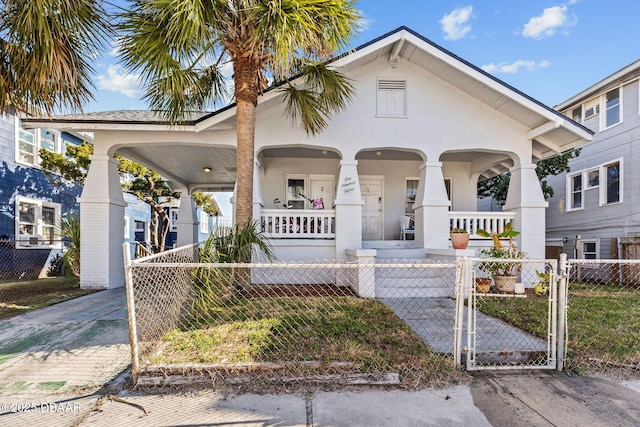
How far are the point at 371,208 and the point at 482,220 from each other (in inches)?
133

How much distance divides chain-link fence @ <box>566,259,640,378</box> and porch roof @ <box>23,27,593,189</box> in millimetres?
3838

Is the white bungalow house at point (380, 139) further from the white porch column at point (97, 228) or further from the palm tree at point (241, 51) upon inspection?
the palm tree at point (241, 51)

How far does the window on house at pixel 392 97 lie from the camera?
27.4 feet

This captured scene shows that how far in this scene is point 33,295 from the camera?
7043 millimetres

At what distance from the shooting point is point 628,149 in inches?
411

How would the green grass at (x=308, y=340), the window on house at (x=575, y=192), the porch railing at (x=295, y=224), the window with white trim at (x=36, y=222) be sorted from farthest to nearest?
1. the window on house at (x=575, y=192)
2. the window with white trim at (x=36, y=222)
3. the porch railing at (x=295, y=224)
4. the green grass at (x=308, y=340)

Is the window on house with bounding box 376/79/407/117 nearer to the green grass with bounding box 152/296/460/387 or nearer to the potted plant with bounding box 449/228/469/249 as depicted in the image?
the potted plant with bounding box 449/228/469/249

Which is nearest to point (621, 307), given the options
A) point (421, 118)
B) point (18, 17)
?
point (421, 118)

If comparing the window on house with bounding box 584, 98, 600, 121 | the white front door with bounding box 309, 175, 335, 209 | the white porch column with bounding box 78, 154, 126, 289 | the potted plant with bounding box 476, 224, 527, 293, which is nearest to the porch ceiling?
the white porch column with bounding box 78, 154, 126, 289

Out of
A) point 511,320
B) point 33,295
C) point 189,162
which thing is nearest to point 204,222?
point 189,162

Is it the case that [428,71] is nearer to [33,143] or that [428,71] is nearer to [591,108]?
[591,108]

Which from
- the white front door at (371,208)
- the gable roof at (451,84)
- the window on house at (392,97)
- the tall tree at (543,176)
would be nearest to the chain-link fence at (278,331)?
the gable roof at (451,84)

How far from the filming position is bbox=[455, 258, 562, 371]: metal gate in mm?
3309

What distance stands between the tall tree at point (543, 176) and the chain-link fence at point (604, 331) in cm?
575
